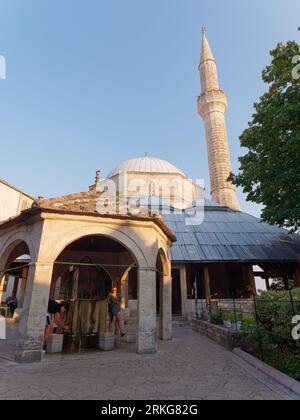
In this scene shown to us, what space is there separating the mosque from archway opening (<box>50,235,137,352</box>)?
0.13 ft

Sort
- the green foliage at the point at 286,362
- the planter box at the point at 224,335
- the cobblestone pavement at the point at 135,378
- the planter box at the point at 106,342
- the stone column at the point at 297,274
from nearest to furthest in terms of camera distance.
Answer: the cobblestone pavement at the point at 135,378 < the green foliage at the point at 286,362 < the planter box at the point at 224,335 < the planter box at the point at 106,342 < the stone column at the point at 297,274

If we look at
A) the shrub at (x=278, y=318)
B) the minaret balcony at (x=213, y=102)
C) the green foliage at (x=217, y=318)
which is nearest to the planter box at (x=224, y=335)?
the green foliage at (x=217, y=318)

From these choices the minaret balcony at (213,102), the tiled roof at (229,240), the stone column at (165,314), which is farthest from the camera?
the minaret balcony at (213,102)

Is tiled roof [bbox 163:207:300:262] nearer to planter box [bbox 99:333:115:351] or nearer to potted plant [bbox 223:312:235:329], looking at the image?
potted plant [bbox 223:312:235:329]

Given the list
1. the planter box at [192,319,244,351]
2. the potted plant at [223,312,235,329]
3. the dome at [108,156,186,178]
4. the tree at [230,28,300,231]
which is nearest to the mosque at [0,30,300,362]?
the potted plant at [223,312,235,329]

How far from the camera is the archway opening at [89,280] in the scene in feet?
30.7

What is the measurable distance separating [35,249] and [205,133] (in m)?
30.3

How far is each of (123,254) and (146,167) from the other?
2105cm

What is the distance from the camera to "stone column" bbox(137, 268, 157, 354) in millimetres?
7394

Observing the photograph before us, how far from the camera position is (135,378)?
16.8ft

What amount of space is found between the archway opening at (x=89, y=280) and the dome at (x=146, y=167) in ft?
65.3

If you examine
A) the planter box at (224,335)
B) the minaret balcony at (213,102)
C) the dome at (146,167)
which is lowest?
the planter box at (224,335)

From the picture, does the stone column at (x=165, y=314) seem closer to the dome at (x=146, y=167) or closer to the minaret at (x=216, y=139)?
the dome at (x=146, y=167)
